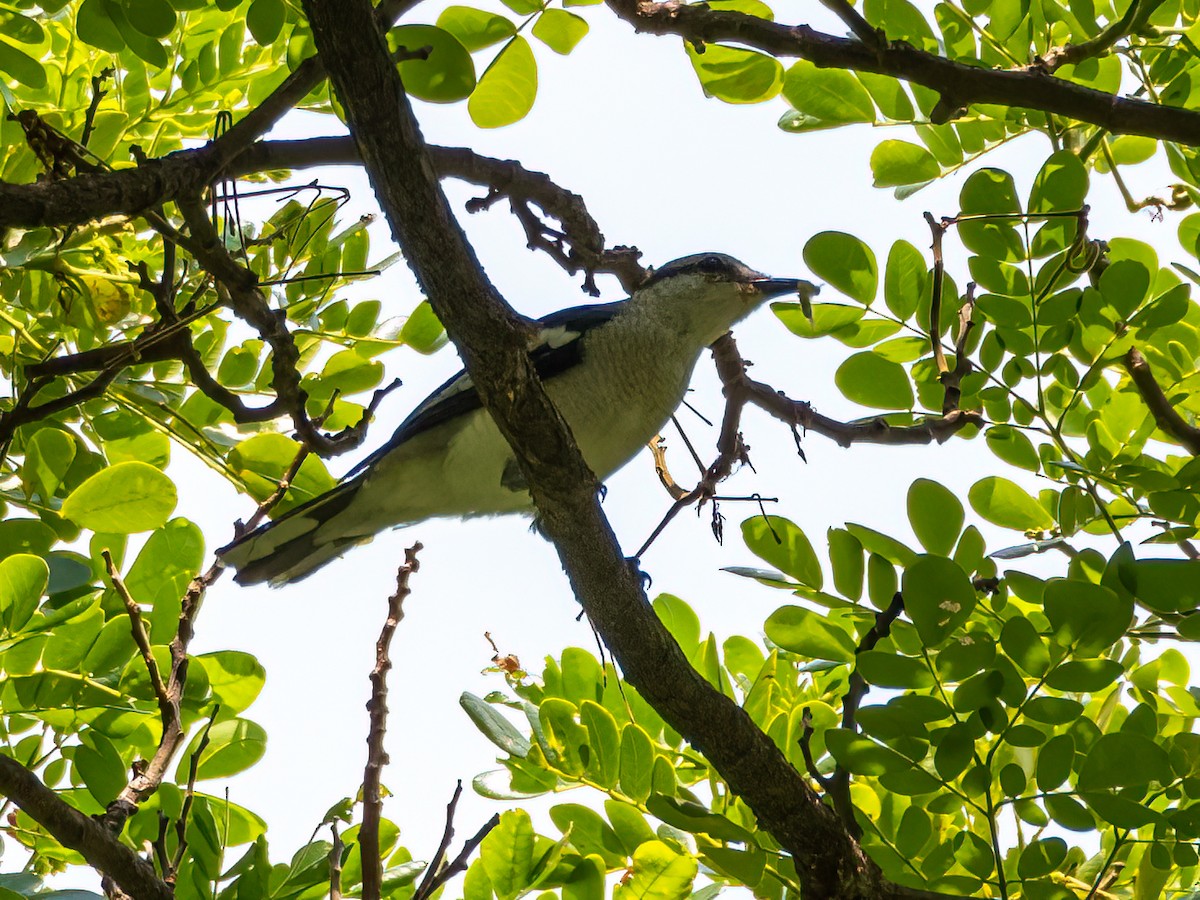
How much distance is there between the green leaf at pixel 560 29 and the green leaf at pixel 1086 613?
5.88 ft

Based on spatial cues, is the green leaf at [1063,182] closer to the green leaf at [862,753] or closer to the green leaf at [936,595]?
the green leaf at [936,595]

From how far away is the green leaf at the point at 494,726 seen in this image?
255 centimetres

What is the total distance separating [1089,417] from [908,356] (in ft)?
1.64

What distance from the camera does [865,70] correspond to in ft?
8.64

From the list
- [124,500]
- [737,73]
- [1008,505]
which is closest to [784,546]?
[1008,505]

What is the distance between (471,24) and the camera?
8.92ft

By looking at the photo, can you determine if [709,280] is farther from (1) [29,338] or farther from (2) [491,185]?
(1) [29,338]

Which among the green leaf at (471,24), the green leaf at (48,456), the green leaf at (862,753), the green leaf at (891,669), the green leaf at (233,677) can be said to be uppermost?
the green leaf at (471,24)

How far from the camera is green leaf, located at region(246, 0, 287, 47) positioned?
2615mm

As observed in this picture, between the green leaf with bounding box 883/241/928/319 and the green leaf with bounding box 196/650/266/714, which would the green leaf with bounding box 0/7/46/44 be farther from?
the green leaf with bounding box 883/241/928/319

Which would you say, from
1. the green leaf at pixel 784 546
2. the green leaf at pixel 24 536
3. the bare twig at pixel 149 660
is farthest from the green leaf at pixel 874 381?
the green leaf at pixel 24 536

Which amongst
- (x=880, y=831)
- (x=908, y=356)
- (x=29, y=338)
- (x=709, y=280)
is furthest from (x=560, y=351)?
(x=880, y=831)

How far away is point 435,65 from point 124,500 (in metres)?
1.29

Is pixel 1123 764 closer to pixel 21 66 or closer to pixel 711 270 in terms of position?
pixel 711 270
